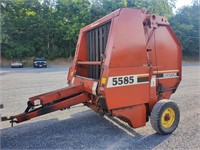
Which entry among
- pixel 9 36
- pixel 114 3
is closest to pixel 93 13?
pixel 114 3

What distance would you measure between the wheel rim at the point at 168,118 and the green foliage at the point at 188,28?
37370mm

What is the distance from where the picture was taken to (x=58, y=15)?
32.8m

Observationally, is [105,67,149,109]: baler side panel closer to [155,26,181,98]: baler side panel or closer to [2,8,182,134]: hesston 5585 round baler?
[2,8,182,134]: hesston 5585 round baler

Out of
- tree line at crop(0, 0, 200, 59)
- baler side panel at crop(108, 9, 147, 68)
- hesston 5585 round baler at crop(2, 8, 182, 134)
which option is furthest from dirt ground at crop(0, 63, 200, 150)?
tree line at crop(0, 0, 200, 59)

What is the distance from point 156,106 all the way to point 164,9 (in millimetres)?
39645

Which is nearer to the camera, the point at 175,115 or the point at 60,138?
the point at 60,138

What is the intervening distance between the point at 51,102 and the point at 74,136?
2.53 ft

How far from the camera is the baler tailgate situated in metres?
3.64

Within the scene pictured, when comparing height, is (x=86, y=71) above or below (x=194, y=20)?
below

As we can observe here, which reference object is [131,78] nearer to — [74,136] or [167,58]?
[167,58]

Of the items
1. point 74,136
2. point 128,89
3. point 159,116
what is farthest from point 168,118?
point 74,136

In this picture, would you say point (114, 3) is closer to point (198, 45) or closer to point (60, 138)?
point (198, 45)

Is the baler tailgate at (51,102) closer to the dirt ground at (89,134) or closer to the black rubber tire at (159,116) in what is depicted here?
the dirt ground at (89,134)

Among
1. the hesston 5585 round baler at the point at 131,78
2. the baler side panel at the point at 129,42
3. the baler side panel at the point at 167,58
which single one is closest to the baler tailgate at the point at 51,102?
the hesston 5585 round baler at the point at 131,78
